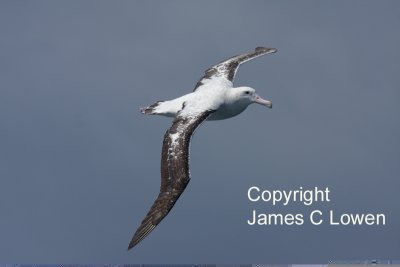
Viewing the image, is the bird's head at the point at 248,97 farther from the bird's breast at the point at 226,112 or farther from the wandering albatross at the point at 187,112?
the bird's breast at the point at 226,112

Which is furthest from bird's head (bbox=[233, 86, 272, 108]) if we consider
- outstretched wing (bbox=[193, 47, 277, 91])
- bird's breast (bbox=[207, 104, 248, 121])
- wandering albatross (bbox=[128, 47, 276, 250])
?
outstretched wing (bbox=[193, 47, 277, 91])

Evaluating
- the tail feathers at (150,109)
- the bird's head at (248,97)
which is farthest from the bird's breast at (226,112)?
the tail feathers at (150,109)

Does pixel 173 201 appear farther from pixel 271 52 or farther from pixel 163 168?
pixel 271 52

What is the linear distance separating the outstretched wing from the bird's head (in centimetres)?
155

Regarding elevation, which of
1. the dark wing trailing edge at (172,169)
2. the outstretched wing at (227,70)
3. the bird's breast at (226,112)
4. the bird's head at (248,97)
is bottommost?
the dark wing trailing edge at (172,169)

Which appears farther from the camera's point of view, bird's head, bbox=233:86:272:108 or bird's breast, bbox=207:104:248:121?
bird's head, bbox=233:86:272:108

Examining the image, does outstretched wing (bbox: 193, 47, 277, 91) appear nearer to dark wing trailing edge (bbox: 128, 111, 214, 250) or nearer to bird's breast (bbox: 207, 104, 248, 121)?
bird's breast (bbox: 207, 104, 248, 121)

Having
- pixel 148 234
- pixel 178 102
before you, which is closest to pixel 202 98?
pixel 178 102

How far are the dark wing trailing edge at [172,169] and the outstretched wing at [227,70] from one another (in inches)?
171

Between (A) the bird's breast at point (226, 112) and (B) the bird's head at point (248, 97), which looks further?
(B) the bird's head at point (248, 97)

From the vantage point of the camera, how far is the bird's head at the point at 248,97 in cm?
3525

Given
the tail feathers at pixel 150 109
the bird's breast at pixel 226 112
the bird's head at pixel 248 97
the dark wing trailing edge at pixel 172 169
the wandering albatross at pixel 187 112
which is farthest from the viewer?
the bird's head at pixel 248 97

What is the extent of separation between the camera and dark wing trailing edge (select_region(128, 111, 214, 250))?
93.0ft

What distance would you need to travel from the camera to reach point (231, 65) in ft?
128
